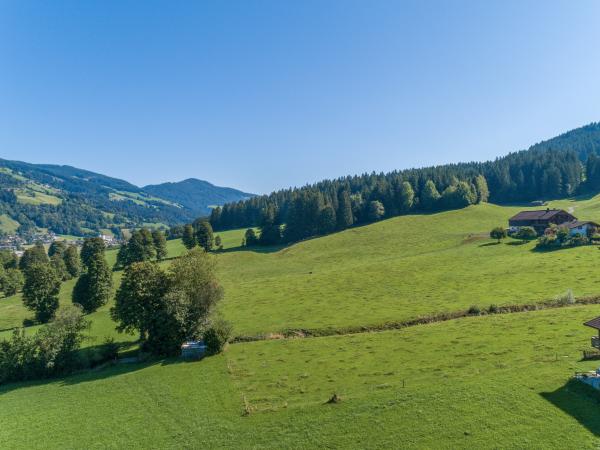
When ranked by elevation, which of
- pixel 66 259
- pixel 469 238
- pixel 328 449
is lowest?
pixel 328 449

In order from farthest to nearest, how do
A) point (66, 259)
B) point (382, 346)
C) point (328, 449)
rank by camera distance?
point (66, 259)
point (382, 346)
point (328, 449)

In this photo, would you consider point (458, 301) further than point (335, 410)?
Yes

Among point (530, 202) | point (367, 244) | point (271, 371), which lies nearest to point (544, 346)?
point (271, 371)

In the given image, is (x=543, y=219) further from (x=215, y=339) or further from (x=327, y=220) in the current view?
(x=215, y=339)

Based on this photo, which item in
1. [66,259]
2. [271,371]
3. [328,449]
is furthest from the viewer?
[66,259]

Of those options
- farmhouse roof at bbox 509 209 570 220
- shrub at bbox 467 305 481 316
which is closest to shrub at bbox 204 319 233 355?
shrub at bbox 467 305 481 316

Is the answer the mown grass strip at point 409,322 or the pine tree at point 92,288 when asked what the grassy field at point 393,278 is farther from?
the pine tree at point 92,288

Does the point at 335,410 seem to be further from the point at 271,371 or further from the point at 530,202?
the point at 530,202
